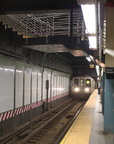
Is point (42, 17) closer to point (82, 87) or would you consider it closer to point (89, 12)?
point (89, 12)

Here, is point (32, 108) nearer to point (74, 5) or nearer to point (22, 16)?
point (22, 16)

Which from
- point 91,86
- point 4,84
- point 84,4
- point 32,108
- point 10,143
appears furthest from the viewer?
point 91,86

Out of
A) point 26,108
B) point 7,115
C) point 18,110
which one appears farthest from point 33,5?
point 26,108

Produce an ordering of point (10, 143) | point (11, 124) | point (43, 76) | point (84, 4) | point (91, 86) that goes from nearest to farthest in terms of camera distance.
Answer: point (84, 4) < point (10, 143) < point (11, 124) < point (43, 76) < point (91, 86)

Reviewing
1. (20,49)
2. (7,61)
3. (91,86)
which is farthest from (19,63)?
(91,86)

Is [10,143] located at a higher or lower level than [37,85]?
lower

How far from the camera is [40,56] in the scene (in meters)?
13.8

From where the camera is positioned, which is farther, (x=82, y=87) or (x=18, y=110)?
(x=82, y=87)

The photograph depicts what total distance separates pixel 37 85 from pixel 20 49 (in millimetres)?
4047

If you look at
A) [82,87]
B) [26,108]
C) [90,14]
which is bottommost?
[26,108]

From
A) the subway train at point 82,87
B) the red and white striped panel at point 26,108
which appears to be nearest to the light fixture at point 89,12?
the red and white striped panel at point 26,108

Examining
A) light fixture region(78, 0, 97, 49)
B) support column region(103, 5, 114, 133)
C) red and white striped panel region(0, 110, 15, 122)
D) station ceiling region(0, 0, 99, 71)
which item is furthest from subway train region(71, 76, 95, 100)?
light fixture region(78, 0, 97, 49)

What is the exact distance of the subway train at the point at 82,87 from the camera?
27.5 m

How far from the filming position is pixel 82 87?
2766 centimetres
